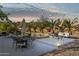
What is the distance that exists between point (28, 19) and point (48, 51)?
1.04 feet

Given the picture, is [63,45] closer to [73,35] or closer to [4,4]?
[73,35]

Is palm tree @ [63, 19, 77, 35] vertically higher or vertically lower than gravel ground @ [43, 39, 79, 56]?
higher

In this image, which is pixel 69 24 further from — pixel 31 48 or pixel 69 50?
pixel 31 48

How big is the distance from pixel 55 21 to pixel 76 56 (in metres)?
0.34

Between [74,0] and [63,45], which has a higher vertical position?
[74,0]

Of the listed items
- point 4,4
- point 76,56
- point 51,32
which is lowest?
point 76,56

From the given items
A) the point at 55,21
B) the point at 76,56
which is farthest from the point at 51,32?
the point at 76,56

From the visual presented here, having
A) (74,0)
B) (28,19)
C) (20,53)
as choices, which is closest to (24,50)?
(20,53)

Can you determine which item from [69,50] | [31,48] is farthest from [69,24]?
[31,48]

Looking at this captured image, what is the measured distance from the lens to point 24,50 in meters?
3.04

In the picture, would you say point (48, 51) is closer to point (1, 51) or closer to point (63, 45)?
point (63, 45)

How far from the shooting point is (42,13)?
3045mm

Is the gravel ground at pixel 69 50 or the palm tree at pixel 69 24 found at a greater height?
the palm tree at pixel 69 24

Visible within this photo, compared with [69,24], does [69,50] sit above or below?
below
